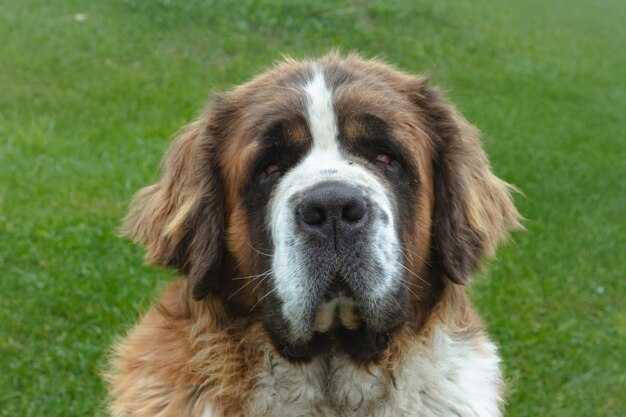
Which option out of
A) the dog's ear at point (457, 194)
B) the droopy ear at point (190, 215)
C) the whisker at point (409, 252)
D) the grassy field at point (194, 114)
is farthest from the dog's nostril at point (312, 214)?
the grassy field at point (194, 114)

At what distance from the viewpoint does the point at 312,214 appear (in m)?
3.01

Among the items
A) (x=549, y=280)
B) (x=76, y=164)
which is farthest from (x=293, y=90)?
(x=76, y=164)

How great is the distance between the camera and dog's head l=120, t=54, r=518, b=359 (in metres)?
3.09

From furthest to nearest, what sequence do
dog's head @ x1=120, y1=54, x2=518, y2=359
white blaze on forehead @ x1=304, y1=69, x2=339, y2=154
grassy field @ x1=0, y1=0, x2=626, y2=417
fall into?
grassy field @ x1=0, y1=0, x2=626, y2=417, white blaze on forehead @ x1=304, y1=69, x2=339, y2=154, dog's head @ x1=120, y1=54, x2=518, y2=359

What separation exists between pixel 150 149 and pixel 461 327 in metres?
5.79

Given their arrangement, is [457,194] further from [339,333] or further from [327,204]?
[327,204]

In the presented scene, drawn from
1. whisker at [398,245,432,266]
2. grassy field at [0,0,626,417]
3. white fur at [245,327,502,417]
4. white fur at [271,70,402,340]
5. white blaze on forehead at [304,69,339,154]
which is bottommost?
grassy field at [0,0,626,417]

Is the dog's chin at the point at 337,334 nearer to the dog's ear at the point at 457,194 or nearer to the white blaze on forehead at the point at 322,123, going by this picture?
the dog's ear at the point at 457,194

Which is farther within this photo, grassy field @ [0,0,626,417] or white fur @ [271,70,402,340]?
grassy field @ [0,0,626,417]

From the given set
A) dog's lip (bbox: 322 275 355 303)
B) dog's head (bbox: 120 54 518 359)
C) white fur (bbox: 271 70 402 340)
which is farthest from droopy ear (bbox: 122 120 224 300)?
dog's lip (bbox: 322 275 355 303)

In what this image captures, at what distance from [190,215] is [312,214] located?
0.83 meters

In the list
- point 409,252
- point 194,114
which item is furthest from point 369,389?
point 194,114

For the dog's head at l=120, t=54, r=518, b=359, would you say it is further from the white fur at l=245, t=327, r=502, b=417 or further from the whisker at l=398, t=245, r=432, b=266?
the white fur at l=245, t=327, r=502, b=417

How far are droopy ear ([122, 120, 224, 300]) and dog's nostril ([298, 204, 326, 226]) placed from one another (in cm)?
70
